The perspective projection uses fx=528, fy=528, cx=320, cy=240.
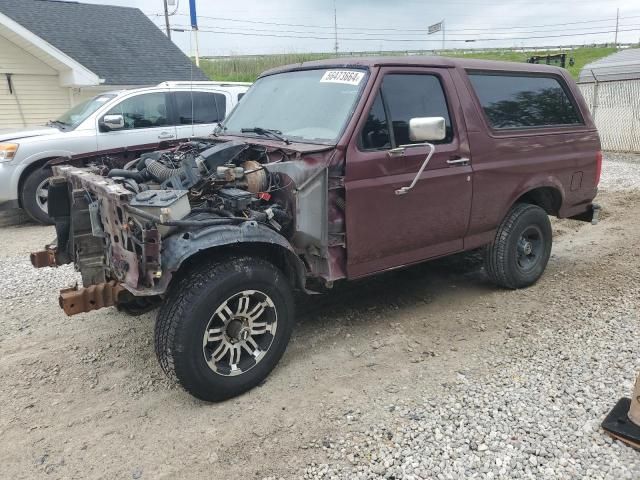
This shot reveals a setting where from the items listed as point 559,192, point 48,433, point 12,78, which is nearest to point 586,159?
point 559,192

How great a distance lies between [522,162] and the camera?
15.9 feet

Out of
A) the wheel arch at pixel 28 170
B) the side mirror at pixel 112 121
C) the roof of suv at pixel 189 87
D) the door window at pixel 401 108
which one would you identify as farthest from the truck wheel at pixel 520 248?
the wheel arch at pixel 28 170

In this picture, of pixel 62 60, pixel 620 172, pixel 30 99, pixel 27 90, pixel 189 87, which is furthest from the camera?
pixel 30 99

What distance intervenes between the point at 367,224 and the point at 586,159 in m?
2.94

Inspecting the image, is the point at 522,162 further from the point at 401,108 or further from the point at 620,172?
the point at 620,172

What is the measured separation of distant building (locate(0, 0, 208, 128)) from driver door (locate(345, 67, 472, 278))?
1067cm

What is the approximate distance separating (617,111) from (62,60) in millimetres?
15519

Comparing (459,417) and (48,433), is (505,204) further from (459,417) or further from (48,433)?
(48,433)

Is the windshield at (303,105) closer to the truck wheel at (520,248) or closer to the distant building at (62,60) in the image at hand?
the truck wheel at (520,248)

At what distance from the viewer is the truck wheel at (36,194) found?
7980mm

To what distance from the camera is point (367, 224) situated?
12.7 ft

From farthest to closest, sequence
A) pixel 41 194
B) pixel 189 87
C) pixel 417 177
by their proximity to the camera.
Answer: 1. pixel 189 87
2. pixel 41 194
3. pixel 417 177

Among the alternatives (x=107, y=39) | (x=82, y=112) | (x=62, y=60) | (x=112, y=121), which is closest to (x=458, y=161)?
(x=112, y=121)

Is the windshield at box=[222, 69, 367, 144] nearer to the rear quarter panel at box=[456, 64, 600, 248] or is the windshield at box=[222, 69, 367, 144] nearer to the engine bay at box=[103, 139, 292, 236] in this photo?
the engine bay at box=[103, 139, 292, 236]
